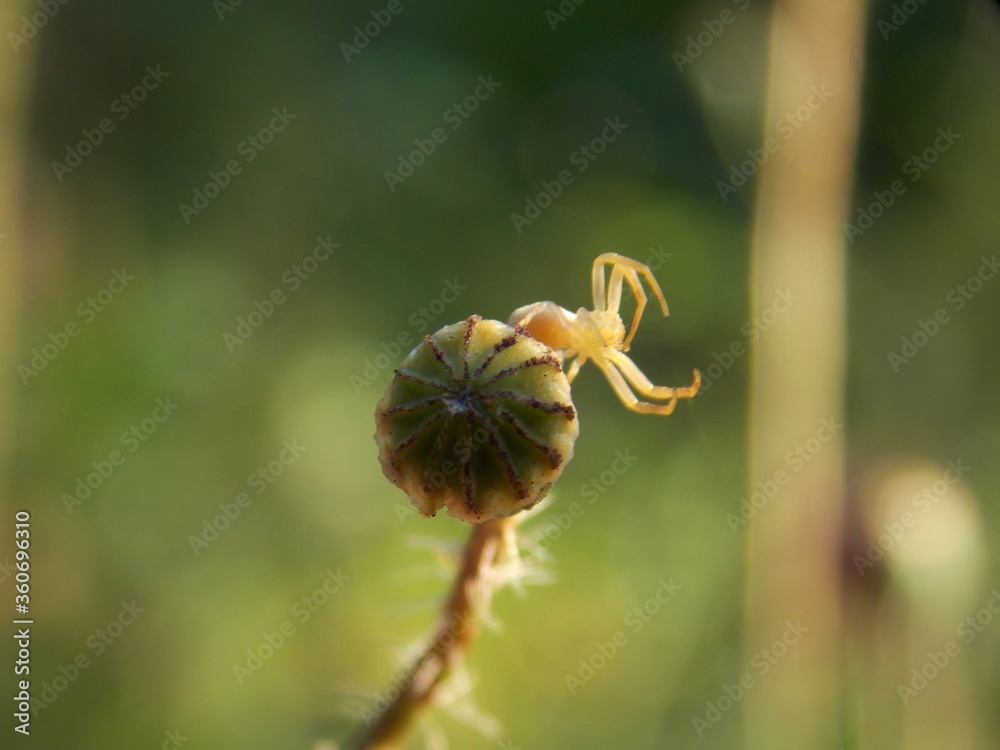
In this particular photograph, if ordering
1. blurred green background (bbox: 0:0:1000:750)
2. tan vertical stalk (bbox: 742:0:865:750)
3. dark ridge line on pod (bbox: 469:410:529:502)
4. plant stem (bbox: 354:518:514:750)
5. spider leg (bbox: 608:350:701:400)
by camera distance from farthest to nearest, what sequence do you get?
blurred green background (bbox: 0:0:1000:750) → tan vertical stalk (bbox: 742:0:865:750) → spider leg (bbox: 608:350:701:400) → plant stem (bbox: 354:518:514:750) → dark ridge line on pod (bbox: 469:410:529:502)

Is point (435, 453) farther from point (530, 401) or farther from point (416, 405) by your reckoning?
Answer: point (530, 401)

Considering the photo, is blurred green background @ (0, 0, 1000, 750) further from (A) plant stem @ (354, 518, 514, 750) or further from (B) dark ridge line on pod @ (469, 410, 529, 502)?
(B) dark ridge line on pod @ (469, 410, 529, 502)

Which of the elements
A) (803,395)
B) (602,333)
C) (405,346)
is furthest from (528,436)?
(405,346)

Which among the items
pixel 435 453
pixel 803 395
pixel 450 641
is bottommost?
pixel 450 641

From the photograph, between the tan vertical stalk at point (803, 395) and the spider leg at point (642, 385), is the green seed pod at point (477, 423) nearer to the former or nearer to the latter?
the spider leg at point (642, 385)

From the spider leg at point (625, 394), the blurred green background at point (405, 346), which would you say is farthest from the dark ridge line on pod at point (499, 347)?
the blurred green background at point (405, 346)

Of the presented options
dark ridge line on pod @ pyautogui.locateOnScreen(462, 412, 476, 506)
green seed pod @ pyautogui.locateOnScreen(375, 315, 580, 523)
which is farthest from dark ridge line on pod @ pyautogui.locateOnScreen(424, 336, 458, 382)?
dark ridge line on pod @ pyautogui.locateOnScreen(462, 412, 476, 506)

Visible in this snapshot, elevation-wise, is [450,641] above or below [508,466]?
below
